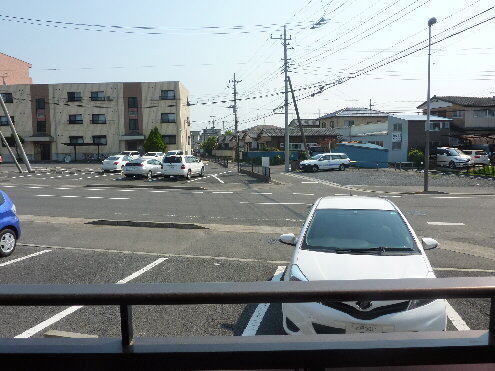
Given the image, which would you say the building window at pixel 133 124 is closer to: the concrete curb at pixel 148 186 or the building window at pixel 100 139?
the building window at pixel 100 139

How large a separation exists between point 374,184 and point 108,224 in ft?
65.4

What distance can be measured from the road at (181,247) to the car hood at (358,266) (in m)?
1.04

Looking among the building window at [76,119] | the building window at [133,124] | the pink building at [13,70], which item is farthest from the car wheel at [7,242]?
the pink building at [13,70]

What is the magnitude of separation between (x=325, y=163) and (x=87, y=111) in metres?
42.1

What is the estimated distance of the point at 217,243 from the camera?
1049cm

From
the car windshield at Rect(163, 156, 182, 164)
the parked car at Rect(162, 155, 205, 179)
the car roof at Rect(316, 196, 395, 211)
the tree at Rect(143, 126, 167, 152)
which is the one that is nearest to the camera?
the car roof at Rect(316, 196, 395, 211)

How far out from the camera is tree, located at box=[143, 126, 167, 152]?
58.8 meters

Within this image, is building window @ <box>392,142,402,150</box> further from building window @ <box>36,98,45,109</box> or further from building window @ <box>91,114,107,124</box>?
building window @ <box>36,98,45,109</box>

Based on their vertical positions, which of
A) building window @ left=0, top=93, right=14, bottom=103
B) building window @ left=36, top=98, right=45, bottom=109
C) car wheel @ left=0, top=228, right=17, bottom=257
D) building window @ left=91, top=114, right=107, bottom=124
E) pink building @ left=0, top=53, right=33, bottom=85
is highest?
pink building @ left=0, top=53, right=33, bottom=85

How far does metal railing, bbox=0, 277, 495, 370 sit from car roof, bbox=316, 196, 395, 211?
4.38m

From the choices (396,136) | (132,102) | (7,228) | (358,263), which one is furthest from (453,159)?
(132,102)

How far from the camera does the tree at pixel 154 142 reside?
193 feet

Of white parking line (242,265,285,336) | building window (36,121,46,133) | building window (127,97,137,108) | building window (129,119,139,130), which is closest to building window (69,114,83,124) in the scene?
building window (36,121,46,133)

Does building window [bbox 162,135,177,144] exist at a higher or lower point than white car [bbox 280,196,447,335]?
higher
